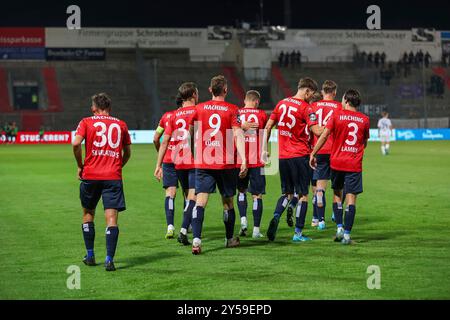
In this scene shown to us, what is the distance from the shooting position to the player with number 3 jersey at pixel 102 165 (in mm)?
10266

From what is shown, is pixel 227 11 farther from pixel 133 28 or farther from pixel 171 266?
pixel 171 266

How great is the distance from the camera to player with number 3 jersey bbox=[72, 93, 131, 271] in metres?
10.3

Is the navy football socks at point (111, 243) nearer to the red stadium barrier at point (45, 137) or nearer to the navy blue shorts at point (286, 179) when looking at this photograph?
the navy blue shorts at point (286, 179)

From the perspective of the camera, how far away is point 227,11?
6788cm

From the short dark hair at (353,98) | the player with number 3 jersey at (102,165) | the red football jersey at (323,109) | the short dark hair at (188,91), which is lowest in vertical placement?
the player with number 3 jersey at (102,165)

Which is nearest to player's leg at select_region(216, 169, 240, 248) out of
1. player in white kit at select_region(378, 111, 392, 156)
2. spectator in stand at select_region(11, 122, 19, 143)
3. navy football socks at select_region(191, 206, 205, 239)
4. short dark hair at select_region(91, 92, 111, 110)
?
navy football socks at select_region(191, 206, 205, 239)

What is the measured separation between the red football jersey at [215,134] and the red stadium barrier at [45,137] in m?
44.0

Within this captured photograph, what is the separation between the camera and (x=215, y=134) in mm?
11453

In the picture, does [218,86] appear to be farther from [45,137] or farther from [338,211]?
[45,137]

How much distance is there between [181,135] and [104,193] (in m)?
2.36

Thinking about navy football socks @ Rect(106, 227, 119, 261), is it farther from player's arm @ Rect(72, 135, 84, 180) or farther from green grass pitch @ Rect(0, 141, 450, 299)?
player's arm @ Rect(72, 135, 84, 180)

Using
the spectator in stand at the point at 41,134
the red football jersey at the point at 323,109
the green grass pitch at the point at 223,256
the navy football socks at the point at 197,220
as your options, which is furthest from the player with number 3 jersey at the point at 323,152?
the spectator in stand at the point at 41,134

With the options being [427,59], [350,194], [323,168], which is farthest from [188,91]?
[427,59]

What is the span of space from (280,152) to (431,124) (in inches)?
1858
